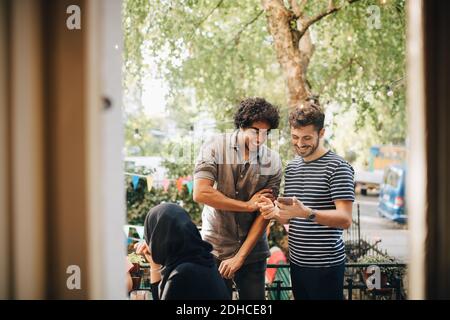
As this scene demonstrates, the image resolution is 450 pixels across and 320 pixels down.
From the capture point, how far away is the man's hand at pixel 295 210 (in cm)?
193

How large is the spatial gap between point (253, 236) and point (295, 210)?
16.0 inches

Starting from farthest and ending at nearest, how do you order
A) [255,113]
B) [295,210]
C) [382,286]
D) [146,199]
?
1. [146,199]
2. [382,286]
3. [255,113]
4. [295,210]

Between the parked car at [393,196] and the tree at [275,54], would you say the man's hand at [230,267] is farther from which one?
the parked car at [393,196]

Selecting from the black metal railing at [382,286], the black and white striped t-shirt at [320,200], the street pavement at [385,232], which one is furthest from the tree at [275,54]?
the black and white striped t-shirt at [320,200]

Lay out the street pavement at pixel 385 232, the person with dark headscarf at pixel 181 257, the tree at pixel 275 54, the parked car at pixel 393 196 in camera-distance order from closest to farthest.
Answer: the person with dark headscarf at pixel 181 257
the street pavement at pixel 385 232
the tree at pixel 275 54
the parked car at pixel 393 196

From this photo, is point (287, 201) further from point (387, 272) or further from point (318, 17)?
point (318, 17)

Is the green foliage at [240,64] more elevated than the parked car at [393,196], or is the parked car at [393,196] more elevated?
the green foliage at [240,64]

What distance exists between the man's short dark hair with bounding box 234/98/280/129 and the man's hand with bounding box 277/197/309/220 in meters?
0.60

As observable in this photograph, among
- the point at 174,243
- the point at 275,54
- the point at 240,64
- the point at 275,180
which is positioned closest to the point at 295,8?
the point at 275,54

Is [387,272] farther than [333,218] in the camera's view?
Yes

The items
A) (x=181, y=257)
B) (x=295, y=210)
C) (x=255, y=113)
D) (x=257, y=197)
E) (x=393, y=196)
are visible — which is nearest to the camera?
(x=181, y=257)

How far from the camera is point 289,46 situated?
3793 mm

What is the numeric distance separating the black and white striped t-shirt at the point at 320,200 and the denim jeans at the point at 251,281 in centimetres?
24

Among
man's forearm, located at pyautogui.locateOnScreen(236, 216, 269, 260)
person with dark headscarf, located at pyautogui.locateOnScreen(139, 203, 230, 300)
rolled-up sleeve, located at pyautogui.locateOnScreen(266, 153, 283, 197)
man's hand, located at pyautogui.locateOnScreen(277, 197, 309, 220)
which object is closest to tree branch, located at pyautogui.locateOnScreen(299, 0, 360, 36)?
rolled-up sleeve, located at pyautogui.locateOnScreen(266, 153, 283, 197)
